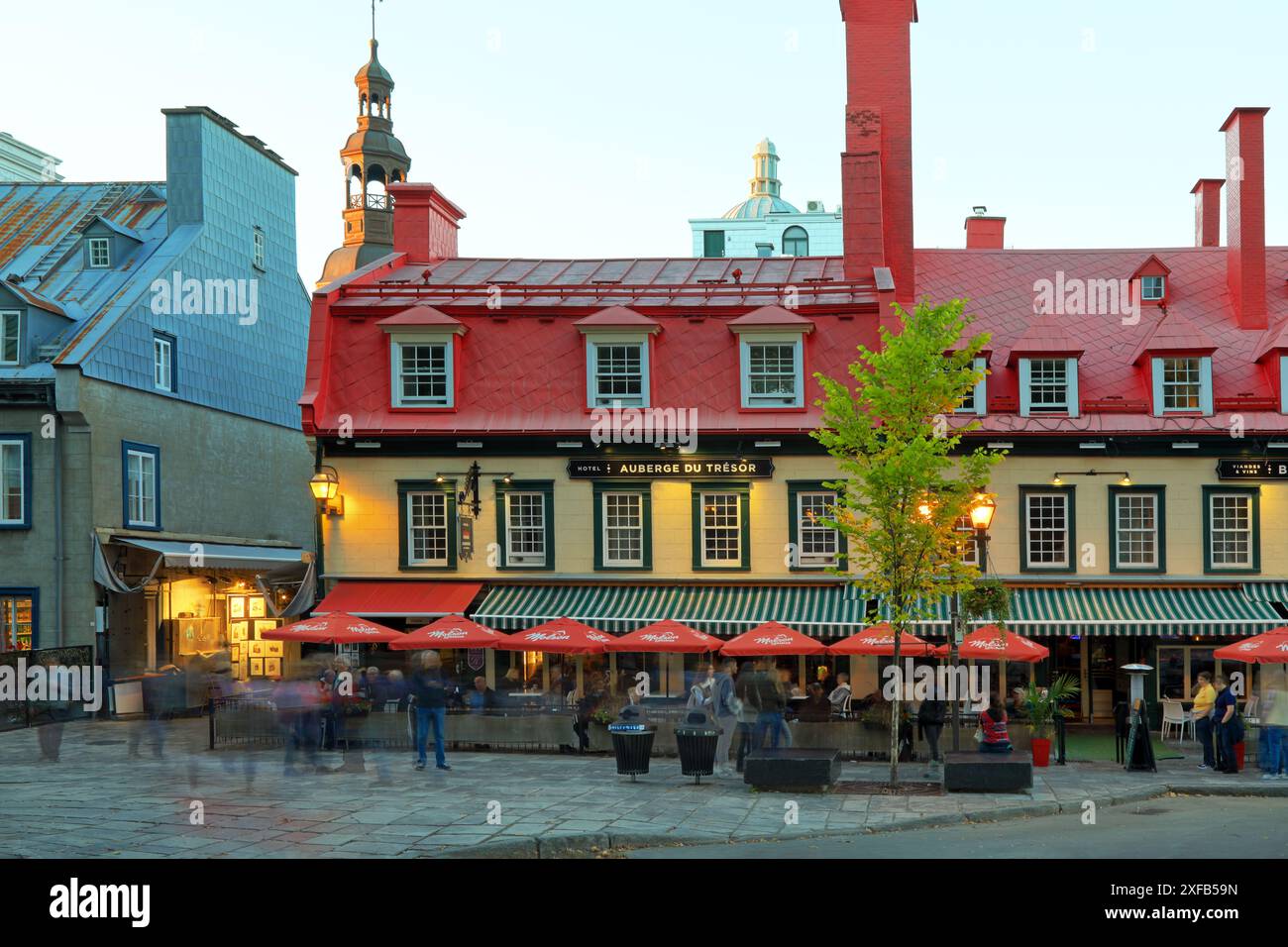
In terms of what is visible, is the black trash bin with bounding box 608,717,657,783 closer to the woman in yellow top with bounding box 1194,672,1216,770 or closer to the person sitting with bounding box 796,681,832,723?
the person sitting with bounding box 796,681,832,723

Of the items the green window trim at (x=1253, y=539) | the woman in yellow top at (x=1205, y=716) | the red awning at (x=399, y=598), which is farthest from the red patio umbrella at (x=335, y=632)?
the green window trim at (x=1253, y=539)

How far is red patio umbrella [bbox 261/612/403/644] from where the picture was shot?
25906 millimetres

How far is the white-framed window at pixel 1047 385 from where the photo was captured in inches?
1161

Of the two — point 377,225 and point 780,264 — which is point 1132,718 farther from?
point 377,225

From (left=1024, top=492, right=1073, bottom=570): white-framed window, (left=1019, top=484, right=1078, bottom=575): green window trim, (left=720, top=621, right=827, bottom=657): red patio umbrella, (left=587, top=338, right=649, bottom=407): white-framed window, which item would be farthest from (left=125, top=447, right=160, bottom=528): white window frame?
(left=1024, top=492, right=1073, bottom=570): white-framed window

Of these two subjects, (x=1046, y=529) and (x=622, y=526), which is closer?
(x=1046, y=529)

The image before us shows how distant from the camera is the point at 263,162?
39875mm

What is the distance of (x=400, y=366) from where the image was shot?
30172 millimetres

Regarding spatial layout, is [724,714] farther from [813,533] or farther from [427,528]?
[427,528]

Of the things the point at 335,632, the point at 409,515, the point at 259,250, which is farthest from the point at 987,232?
the point at 335,632

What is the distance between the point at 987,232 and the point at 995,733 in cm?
2170

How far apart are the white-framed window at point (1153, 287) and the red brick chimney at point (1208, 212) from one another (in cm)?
638

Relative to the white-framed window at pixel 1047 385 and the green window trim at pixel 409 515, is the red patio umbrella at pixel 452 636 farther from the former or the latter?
the white-framed window at pixel 1047 385

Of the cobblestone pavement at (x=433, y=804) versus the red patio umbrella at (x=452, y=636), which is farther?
the red patio umbrella at (x=452, y=636)
